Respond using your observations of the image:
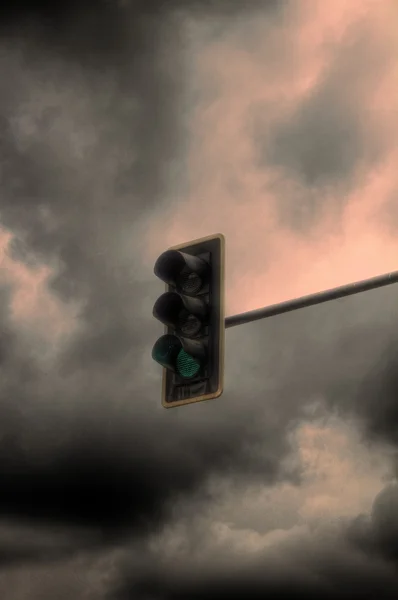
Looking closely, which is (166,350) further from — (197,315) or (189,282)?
(189,282)

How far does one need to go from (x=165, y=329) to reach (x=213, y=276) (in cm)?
65

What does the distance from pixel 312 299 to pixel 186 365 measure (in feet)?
4.13

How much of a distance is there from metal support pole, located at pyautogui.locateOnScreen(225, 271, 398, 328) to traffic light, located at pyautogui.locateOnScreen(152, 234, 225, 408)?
33 centimetres

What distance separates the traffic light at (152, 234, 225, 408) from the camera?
872 cm

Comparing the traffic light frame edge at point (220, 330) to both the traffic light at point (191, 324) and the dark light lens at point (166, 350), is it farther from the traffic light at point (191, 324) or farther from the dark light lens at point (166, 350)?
the dark light lens at point (166, 350)

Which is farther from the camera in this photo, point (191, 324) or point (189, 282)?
point (189, 282)

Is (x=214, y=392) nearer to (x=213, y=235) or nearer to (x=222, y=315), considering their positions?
(x=222, y=315)

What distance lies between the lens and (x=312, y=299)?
28.9 ft

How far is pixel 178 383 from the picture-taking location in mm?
8945

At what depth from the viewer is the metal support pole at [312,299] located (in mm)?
8508

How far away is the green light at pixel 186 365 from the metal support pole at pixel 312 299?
627 mm

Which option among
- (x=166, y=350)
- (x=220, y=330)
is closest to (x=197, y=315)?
(x=220, y=330)

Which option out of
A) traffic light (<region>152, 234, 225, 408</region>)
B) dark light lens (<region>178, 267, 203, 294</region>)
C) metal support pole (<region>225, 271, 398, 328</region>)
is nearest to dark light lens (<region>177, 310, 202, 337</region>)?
traffic light (<region>152, 234, 225, 408</region>)

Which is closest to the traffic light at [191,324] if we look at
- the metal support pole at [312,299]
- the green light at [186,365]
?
the green light at [186,365]
